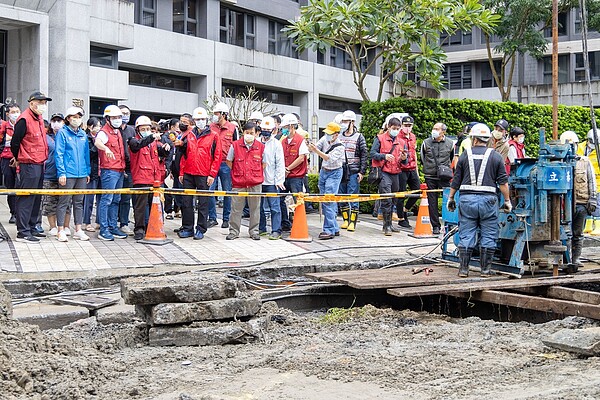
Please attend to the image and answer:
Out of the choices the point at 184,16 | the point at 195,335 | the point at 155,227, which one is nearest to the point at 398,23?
the point at 155,227

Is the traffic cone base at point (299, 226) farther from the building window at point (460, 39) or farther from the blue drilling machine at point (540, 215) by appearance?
the building window at point (460, 39)

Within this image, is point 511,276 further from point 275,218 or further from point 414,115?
point 414,115

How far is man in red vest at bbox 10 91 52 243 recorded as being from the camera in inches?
460

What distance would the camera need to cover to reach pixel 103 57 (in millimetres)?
25000

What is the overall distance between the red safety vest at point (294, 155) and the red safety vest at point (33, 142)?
14.3ft

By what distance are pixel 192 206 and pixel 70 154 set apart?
87.0 inches

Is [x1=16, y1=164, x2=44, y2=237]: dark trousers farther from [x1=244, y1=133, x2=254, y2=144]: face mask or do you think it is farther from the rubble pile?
the rubble pile

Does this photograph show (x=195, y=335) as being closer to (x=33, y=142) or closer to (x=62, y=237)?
(x=62, y=237)

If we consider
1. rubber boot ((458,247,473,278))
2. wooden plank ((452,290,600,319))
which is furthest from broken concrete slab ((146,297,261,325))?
rubber boot ((458,247,473,278))

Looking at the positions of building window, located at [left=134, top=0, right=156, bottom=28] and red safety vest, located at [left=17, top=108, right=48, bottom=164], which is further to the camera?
building window, located at [left=134, top=0, right=156, bottom=28]

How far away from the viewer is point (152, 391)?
5605 mm

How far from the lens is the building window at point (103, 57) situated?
2462 cm

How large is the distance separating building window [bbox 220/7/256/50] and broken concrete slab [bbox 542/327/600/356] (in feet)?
97.7

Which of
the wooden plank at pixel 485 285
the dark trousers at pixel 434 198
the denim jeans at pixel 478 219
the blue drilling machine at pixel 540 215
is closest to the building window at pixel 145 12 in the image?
the dark trousers at pixel 434 198
